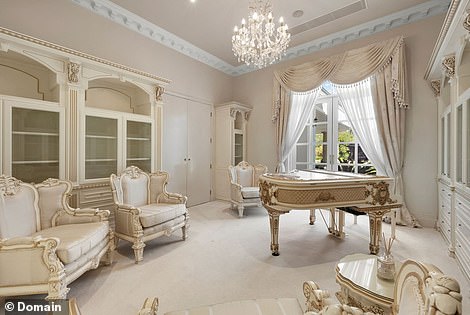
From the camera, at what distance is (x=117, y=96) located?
3719 mm

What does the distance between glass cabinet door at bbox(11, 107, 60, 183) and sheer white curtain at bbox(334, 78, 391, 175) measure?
4.77m

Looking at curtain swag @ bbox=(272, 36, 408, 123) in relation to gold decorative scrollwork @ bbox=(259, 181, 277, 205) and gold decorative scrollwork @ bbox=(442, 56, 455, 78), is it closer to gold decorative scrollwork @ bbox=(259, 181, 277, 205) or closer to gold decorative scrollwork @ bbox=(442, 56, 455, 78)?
gold decorative scrollwork @ bbox=(442, 56, 455, 78)

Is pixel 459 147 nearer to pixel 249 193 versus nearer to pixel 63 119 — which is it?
pixel 249 193

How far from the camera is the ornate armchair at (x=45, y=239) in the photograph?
1.64 meters

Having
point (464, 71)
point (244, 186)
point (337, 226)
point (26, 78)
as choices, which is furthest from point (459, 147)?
point (26, 78)

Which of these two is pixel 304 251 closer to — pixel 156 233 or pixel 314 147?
pixel 156 233

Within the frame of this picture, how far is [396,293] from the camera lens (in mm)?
829

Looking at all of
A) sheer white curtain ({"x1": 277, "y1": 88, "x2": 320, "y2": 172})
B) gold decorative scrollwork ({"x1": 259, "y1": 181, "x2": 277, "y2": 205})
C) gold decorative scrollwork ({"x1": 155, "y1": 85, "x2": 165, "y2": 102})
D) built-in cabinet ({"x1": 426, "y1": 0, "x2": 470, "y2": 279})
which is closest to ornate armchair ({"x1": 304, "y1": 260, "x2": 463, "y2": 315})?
gold decorative scrollwork ({"x1": 259, "y1": 181, "x2": 277, "y2": 205})

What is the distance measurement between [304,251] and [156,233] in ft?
6.25

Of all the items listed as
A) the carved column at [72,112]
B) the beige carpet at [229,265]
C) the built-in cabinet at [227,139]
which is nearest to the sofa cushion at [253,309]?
the beige carpet at [229,265]

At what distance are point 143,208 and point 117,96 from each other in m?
2.02

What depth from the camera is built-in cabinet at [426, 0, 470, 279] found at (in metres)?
2.23

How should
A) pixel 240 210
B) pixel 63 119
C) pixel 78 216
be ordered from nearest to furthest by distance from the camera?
pixel 78 216 → pixel 63 119 → pixel 240 210

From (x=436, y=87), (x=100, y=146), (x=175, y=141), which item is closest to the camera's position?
(x=100, y=146)
